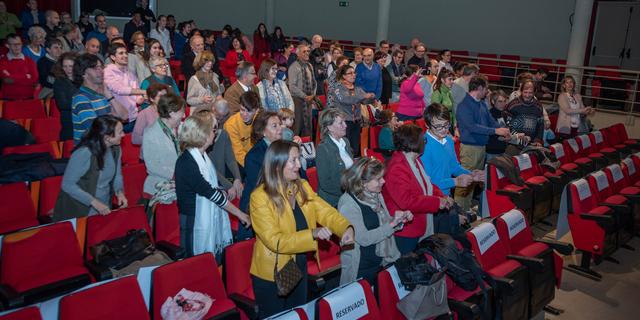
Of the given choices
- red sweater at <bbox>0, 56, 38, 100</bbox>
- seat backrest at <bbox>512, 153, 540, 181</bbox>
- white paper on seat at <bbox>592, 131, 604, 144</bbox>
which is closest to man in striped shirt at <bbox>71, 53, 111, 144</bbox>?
red sweater at <bbox>0, 56, 38, 100</bbox>

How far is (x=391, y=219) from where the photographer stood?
3281 mm

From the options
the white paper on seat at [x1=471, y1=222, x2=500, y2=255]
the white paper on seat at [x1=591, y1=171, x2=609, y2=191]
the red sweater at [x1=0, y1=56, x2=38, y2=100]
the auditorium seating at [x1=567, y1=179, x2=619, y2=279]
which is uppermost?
the red sweater at [x1=0, y1=56, x2=38, y2=100]

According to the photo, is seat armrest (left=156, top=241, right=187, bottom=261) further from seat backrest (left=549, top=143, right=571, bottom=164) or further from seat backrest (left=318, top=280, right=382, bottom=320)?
seat backrest (left=549, top=143, right=571, bottom=164)

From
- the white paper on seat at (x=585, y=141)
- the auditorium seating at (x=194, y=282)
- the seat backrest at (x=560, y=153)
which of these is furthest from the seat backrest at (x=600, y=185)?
the auditorium seating at (x=194, y=282)

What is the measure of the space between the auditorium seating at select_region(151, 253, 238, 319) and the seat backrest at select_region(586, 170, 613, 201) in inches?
164

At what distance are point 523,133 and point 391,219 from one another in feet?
11.4

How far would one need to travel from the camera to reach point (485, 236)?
149 inches

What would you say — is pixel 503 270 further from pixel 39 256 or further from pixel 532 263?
pixel 39 256

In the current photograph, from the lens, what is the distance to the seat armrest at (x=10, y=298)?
9.34 feet

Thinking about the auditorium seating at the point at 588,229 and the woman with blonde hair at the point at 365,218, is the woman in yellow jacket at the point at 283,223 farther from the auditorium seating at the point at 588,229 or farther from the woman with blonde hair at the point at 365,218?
the auditorium seating at the point at 588,229

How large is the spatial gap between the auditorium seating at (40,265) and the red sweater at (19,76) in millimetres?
4403

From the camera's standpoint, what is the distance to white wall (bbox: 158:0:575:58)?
1323cm

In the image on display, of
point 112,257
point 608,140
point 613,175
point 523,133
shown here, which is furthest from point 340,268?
point 608,140

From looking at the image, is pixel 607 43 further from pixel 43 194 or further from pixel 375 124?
pixel 43 194
